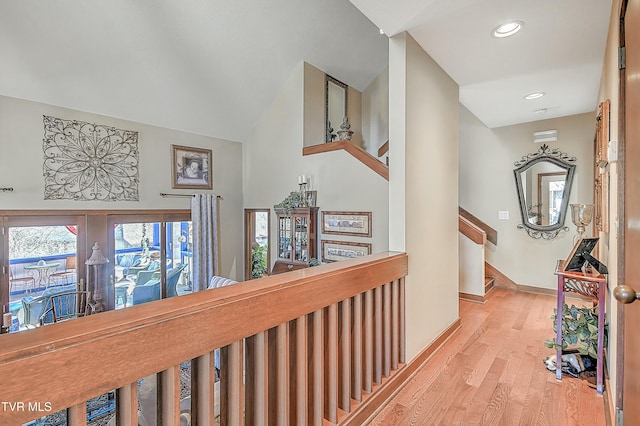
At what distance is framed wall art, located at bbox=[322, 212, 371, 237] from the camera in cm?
418

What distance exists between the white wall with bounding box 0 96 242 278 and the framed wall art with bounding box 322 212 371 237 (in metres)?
2.07

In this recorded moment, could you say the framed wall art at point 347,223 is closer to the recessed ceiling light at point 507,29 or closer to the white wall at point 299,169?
the white wall at point 299,169

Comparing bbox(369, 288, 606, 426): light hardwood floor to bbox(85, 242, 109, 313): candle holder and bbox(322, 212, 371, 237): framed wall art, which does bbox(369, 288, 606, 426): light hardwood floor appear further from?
bbox(85, 242, 109, 313): candle holder

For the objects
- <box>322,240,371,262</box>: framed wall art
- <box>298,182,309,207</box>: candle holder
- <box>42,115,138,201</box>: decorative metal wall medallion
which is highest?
<box>42,115,138,201</box>: decorative metal wall medallion

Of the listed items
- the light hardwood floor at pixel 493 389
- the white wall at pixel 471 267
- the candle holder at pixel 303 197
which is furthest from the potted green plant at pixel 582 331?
the candle holder at pixel 303 197

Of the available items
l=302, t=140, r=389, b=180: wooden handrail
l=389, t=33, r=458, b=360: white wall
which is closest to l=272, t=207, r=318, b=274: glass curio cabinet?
l=302, t=140, r=389, b=180: wooden handrail

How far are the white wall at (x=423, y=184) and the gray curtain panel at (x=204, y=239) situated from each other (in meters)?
3.85

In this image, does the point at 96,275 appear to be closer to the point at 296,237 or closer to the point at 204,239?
the point at 204,239

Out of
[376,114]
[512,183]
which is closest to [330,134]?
[376,114]

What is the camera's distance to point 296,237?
4664 millimetres

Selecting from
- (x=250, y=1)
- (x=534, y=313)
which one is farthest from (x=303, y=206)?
(x=534, y=313)

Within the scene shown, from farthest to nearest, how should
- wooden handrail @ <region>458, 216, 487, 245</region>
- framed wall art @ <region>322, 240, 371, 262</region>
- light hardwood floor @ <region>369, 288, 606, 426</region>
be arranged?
framed wall art @ <region>322, 240, 371, 262</region>
wooden handrail @ <region>458, 216, 487, 245</region>
light hardwood floor @ <region>369, 288, 606, 426</region>

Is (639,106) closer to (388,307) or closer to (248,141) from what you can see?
(388,307)

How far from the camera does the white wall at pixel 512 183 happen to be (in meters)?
4.05
